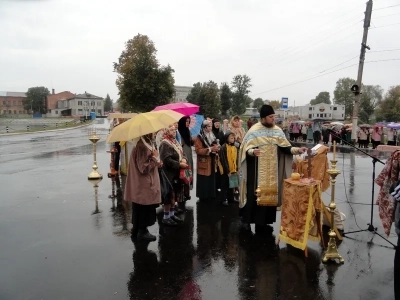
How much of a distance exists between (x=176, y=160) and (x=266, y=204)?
174 centimetres

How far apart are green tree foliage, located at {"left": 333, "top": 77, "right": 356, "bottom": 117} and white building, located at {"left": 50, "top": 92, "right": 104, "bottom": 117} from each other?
79788 mm

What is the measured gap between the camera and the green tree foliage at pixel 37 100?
124 metres

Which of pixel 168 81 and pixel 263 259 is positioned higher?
pixel 168 81

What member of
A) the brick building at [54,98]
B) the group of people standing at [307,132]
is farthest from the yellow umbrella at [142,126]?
the brick building at [54,98]

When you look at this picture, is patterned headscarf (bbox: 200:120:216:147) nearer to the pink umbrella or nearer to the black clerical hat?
the pink umbrella

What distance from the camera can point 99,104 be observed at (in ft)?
421

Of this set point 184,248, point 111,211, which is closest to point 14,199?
point 111,211

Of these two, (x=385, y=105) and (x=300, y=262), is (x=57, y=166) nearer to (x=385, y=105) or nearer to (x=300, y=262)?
(x=300, y=262)

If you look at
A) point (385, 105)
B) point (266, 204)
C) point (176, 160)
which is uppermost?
point (385, 105)

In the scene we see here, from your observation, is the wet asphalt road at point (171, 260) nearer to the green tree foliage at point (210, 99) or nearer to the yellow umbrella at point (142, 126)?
the yellow umbrella at point (142, 126)

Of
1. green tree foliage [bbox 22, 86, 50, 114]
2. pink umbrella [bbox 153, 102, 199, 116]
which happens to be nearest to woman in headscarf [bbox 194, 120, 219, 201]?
pink umbrella [bbox 153, 102, 199, 116]

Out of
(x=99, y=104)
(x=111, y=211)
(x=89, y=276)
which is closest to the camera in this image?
(x=89, y=276)

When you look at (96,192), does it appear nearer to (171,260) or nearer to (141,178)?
(141,178)

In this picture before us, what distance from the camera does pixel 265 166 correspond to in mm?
5727
